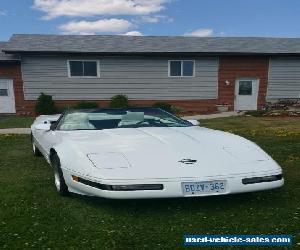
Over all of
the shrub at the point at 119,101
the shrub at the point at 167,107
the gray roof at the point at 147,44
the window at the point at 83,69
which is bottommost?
the shrub at the point at 167,107

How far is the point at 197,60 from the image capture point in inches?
765

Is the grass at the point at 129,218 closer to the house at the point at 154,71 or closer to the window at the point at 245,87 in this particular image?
the house at the point at 154,71

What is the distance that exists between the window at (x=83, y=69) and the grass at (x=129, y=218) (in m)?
14.2

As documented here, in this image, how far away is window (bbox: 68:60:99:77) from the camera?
61.4ft

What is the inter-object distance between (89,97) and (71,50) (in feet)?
8.75

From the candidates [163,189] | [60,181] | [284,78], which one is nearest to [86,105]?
[284,78]

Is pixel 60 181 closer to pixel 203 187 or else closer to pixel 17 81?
pixel 203 187

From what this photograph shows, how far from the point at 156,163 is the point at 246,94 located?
1764cm

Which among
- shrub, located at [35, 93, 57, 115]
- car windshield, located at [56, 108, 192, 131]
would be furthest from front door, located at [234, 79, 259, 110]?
car windshield, located at [56, 108, 192, 131]

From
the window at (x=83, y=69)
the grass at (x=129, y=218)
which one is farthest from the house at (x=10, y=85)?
the grass at (x=129, y=218)

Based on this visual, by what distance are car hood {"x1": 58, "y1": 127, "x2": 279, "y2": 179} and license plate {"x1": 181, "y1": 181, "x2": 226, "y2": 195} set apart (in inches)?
3.6

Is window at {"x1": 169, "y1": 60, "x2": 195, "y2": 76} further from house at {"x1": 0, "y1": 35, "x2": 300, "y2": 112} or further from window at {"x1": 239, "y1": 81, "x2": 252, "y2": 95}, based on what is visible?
window at {"x1": 239, "y1": 81, "x2": 252, "y2": 95}

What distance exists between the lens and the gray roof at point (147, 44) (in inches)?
732

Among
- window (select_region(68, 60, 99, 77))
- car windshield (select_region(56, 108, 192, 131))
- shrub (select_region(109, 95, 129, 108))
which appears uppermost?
window (select_region(68, 60, 99, 77))
